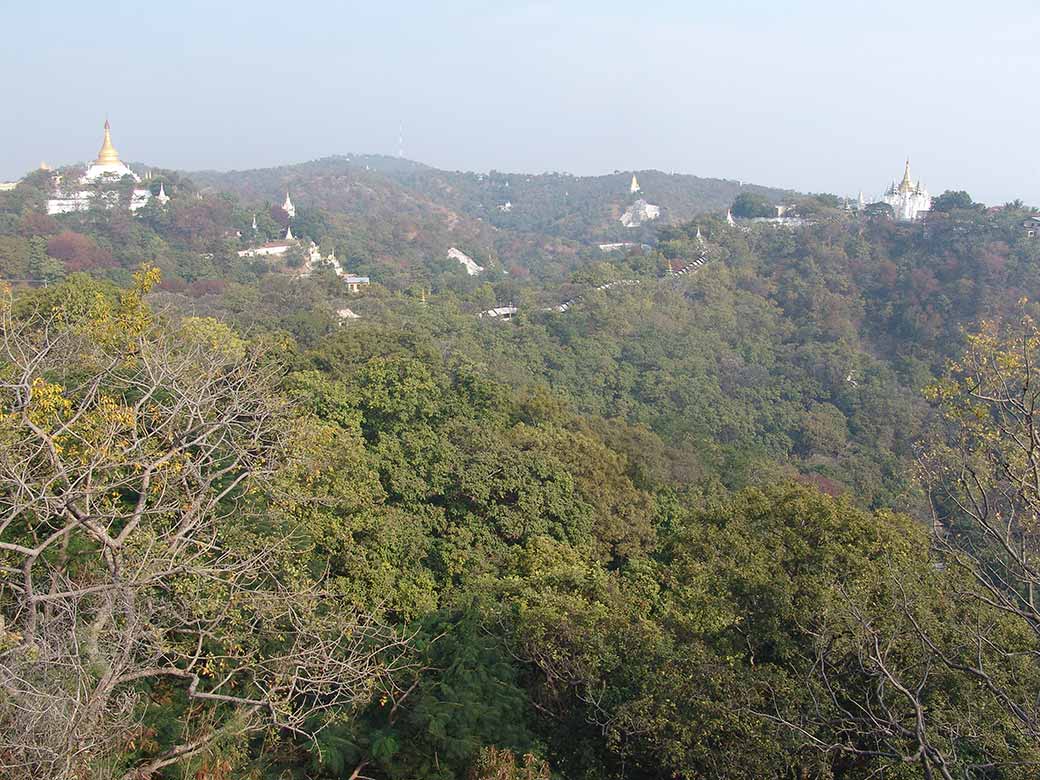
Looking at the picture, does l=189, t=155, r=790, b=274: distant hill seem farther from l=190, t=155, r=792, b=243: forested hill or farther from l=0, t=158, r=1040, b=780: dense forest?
l=0, t=158, r=1040, b=780: dense forest

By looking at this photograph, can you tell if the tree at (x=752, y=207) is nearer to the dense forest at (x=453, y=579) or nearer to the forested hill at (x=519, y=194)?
the forested hill at (x=519, y=194)

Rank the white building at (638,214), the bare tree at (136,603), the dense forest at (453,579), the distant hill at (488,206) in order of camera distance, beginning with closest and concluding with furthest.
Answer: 1. the bare tree at (136,603)
2. the dense forest at (453,579)
3. the distant hill at (488,206)
4. the white building at (638,214)

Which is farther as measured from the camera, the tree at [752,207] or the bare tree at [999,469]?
the tree at [752,207]

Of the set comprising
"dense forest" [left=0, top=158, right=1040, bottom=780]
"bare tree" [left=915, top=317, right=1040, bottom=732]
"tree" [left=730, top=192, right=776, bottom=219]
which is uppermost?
"tree" [left=730, top=192, right=776, bottom=219]

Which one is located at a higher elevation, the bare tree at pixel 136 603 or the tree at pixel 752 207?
the tree at pixel 752 207

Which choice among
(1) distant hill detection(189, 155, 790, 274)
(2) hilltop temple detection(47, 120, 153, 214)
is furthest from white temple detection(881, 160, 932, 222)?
(2) hilltop temple detection(47, 120, 153, 214)

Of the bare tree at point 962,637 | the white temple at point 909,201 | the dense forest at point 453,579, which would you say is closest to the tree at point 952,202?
the white temple at point 909,201

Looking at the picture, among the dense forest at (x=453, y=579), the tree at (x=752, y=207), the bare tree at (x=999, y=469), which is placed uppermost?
the tree at (x=752, y=207)
